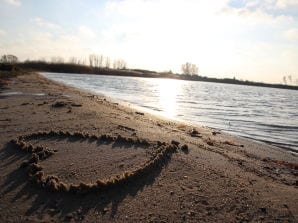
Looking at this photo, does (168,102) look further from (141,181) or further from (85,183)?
(85,183)

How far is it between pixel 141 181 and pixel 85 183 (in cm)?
92

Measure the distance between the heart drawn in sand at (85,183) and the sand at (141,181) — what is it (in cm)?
4

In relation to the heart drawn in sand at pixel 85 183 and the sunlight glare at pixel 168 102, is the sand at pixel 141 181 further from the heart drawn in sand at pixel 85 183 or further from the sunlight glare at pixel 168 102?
the sunlight glare at pixel 168 102

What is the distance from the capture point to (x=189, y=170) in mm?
6281

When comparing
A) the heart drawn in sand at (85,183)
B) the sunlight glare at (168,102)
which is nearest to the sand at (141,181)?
the heart drawn in sand at (85,183)

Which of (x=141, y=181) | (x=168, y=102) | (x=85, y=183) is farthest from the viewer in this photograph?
(x=168, y=102)

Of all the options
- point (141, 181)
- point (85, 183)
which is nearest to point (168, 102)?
point (141, 181)

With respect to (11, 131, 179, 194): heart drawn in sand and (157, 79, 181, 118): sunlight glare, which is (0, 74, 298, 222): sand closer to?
(11, 131, 179, 194): heart drawn in sand

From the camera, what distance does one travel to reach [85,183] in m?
5.31

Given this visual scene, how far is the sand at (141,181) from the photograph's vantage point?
4467mm

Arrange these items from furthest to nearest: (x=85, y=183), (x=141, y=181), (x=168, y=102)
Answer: (x=168, y=102)
(x=141, y=181)
(x=85, y=183)

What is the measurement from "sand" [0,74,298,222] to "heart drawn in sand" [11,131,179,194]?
0.04 metres

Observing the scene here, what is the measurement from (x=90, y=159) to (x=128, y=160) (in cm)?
76

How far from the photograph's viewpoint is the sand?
14.7ft
